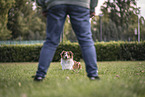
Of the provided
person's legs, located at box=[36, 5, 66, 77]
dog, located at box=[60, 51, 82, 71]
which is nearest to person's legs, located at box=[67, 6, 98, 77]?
person's legs, located at box=[36, 5, 66, 77]

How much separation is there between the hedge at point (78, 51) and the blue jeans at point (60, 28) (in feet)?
31.2

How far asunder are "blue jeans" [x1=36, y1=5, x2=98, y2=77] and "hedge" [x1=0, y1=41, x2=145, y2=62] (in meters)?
9.52

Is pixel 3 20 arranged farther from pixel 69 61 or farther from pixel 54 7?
pixel 54 7

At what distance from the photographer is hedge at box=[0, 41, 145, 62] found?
41.9ft

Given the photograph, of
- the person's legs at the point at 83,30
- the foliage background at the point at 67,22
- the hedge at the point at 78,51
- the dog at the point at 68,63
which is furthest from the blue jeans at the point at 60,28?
the foliage background at the point at 67,22

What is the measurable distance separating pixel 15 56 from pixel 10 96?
446 inches

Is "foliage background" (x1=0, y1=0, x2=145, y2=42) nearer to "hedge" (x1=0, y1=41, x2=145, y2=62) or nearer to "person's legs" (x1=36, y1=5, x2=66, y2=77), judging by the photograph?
"hedge" (x1=0, y1=41, x2=145, y2=62)

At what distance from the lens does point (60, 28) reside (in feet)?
9.91

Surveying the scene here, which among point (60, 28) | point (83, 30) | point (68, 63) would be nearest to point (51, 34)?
point (60, 28)

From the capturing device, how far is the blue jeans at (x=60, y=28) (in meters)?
2.93

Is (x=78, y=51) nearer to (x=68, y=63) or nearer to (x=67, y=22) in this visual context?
(x=68, y=63)

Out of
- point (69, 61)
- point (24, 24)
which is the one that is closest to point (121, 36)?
point (24, 24)

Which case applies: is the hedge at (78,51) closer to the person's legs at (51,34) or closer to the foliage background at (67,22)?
the person's legs at (51,34)

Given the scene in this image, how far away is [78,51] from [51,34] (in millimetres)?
9805
